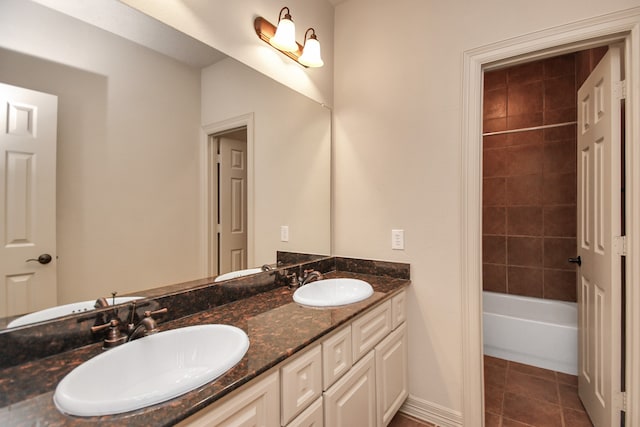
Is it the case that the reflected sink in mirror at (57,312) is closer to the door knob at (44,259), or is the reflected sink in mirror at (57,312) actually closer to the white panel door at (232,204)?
the door knob at (44,259)

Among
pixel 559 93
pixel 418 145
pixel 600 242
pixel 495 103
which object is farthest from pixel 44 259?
pixel 559 93

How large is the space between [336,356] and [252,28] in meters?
1.62

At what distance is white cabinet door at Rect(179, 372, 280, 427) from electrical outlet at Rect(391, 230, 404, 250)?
3.98 feet

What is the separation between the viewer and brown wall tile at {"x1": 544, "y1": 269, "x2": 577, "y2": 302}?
2631mm

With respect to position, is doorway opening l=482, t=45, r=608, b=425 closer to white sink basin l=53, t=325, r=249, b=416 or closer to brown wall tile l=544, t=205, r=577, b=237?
brown wall tile l=544, t=205, r=577, b=237

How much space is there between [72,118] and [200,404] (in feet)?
3.10

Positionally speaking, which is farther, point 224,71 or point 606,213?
point 606,213

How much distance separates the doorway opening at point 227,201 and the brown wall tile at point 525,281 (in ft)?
8.74

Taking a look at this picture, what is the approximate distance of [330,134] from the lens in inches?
84.4

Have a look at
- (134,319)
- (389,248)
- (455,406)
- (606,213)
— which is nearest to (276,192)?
(389,248)

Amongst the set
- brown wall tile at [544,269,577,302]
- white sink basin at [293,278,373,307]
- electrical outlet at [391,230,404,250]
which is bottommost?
brown wall tile at [544,269,577,302]

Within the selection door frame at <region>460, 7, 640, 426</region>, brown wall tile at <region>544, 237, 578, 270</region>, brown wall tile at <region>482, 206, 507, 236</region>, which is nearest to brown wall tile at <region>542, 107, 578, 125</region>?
brown wall tile at <region>482, 206, 507, 236</region>

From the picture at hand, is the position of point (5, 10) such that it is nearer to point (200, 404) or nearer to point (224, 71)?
point (224, 71)

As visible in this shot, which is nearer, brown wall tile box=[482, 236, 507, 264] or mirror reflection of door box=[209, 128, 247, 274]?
mirror reflection of door box=[209, 128, 247, 274]
